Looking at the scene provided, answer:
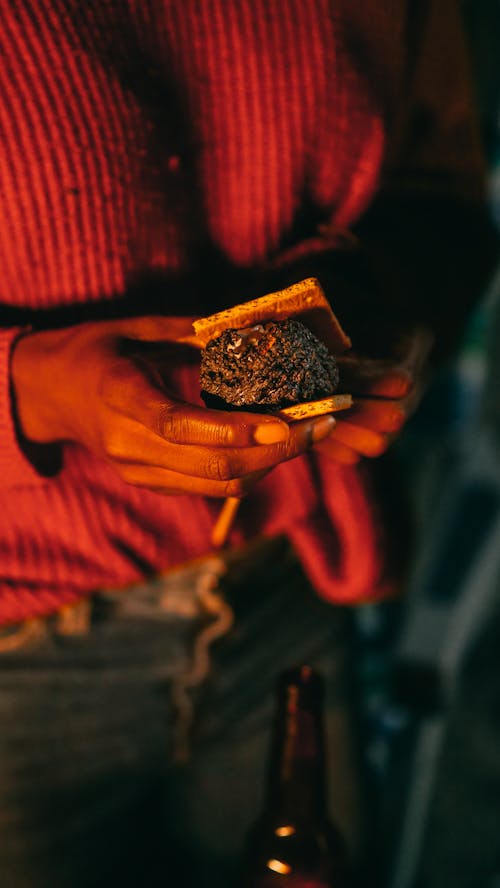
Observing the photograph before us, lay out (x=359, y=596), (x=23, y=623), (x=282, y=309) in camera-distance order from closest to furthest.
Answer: (x=282, y=309) < (x=23, y=623) < (x=359, y=596)

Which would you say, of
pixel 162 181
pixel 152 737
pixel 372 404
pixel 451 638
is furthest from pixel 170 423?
pixel 451 638

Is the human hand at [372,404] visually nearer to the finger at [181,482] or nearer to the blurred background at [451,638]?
the finger at [181,482]

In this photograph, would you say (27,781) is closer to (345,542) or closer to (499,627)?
(345,542)

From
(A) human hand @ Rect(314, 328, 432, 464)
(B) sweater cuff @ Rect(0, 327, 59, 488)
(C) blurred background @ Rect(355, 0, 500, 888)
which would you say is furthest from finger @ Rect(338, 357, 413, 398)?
(C) blurred background @ Rect(355, 0, 500, 888)

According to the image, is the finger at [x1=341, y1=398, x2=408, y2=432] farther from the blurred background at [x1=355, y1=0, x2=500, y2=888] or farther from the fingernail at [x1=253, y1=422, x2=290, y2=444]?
the blurred background at [x1=355, y1=0, x2=500, y2=888]

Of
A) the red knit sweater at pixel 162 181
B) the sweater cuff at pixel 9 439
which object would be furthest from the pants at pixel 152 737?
the sweater cuff at pixel 9 439

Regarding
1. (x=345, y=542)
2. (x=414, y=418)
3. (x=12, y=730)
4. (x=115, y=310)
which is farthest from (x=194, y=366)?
(x=414, y=418)
